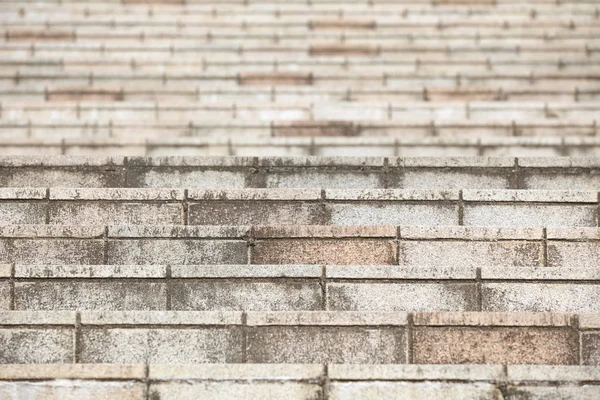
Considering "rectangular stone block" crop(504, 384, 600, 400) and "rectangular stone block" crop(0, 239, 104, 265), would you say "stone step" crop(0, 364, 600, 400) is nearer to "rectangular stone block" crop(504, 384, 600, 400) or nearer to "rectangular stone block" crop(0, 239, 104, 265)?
"rectangular stone block" crop(504, 384, 600, 400)

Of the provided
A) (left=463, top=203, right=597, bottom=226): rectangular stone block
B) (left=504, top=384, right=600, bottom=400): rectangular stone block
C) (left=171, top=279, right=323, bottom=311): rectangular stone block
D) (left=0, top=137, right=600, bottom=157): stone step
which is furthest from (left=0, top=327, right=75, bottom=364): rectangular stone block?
(left=0, top=137, right=600, bottom=157): stone step

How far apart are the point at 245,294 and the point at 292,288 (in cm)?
33

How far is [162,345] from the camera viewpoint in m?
6.36

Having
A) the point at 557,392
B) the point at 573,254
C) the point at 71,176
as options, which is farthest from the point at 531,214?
the point at 71,176

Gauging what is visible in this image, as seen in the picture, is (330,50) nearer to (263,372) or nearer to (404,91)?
(404,91)

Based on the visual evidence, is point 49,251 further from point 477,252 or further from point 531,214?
point 531,214

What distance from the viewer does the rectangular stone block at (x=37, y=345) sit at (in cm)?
631

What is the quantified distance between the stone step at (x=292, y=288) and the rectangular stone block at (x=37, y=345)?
1.59ft

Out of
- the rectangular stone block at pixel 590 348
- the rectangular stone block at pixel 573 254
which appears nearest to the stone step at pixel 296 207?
the rectangular stone block at pixel 573 254

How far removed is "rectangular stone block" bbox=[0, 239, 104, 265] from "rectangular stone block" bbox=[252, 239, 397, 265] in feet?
4.03

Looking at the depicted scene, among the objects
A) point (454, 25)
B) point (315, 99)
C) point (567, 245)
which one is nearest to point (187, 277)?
point (567, 245)

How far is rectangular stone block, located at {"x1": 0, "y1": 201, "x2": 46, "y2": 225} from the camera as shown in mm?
7738

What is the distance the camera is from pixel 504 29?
12.9 meters

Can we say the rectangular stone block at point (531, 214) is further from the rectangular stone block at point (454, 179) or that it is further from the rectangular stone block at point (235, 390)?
the rectangular stone block at point (235, 390)
